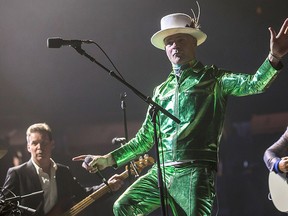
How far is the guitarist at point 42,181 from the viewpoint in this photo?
4.76 meters

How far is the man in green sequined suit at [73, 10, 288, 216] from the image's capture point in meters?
2.65

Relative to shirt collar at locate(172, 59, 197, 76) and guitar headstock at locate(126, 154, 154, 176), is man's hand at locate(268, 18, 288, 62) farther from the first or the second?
guitar headstock at locate(126, 154, 154, 176)

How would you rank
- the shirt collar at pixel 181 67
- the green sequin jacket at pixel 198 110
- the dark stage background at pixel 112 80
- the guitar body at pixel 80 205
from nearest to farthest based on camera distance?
the green sequin jacket at pixel 198 110
the shirt collar at pixel 181 67
the guitar body at pixel 80 205
the dark stage background at pixel 112 80

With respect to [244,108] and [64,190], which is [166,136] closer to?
[64,190]

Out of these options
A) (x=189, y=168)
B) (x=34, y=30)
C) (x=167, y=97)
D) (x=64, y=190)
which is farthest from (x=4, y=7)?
(x=189, y=168)

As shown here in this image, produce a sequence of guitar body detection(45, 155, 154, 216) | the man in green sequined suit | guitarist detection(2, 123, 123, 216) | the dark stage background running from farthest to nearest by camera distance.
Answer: the dark stage background → guitarist detection(2, 123, 123, 216) → guitar body detection(45, 155, 154, 216) → the man in green sequined suit

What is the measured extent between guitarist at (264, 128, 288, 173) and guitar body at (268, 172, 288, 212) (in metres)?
0.08

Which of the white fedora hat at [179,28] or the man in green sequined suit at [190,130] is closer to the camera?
the man in green sequined suit at [190,130]

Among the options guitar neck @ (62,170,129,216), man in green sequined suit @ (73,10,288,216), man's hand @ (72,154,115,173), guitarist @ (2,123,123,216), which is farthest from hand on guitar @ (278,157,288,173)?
guitar neck @ (62,170,129,216)

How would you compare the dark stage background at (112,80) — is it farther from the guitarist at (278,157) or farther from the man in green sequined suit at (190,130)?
the man in green sequined suit at (190,130)

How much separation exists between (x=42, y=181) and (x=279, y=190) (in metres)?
2.62

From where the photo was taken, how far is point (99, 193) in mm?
4656

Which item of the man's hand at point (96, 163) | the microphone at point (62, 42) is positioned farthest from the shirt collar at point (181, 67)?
the man's hand at point (96, 163)

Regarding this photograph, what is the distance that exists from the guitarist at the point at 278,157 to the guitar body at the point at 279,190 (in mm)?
76
